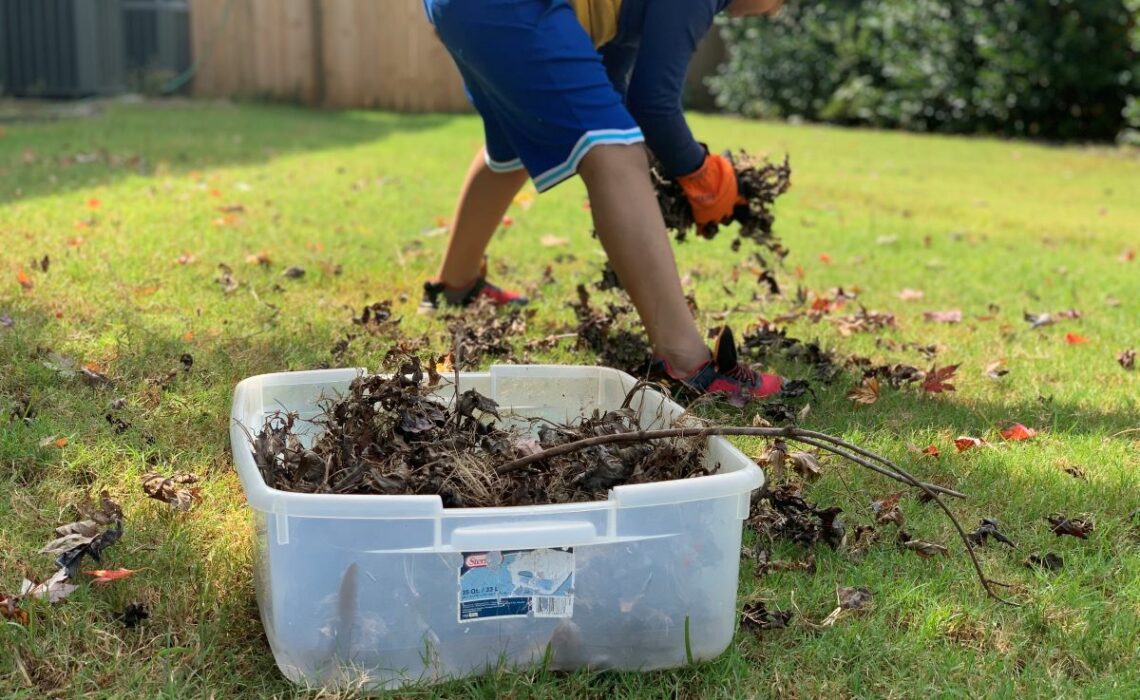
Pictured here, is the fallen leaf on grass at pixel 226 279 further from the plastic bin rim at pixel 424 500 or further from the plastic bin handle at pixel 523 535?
the plastic bin handle at pixel 523 535

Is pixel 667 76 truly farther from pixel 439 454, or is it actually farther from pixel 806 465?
pixel 439 454

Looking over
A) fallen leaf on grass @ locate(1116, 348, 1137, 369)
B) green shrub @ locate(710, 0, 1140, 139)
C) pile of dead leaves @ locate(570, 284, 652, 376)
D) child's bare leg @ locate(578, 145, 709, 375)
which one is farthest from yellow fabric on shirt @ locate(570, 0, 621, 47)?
green shrub @ locate(710, 0, 1140, 139)

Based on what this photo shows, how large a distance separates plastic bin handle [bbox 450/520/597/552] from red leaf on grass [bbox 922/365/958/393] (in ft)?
5.88

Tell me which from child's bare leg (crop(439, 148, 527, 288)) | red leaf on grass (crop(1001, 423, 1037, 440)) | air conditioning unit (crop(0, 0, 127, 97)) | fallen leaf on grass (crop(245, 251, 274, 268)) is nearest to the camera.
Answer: red leaf on grass (crop(1001, 423, 1037, 440))

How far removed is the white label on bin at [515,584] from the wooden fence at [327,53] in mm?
12201

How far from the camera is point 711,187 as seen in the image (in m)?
3.25

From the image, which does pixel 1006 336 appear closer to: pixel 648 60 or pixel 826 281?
pixel 826 281

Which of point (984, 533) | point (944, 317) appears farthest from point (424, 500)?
point (944, 317)

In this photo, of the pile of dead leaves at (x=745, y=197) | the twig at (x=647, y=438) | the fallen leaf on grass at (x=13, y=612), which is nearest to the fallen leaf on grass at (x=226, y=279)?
the pile of dead leaves at (x=745, y=197)

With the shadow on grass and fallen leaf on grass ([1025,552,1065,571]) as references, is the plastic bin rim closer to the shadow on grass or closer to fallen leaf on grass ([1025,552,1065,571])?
fallen leaf on grass ([1025,552,1065,571])

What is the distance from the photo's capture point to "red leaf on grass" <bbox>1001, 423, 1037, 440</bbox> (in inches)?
110

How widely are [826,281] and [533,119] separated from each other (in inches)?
86.5

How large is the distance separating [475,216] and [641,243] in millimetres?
1122

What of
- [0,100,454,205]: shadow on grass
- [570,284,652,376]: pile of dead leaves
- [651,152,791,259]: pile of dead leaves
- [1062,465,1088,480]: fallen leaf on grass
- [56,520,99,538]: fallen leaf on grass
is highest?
[651,152,791,259]: pile of dead leaves
